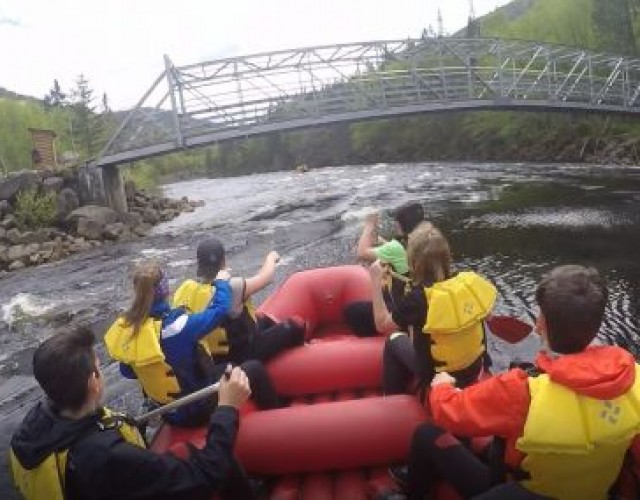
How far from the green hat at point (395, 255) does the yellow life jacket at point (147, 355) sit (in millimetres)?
1797

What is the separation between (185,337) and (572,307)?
197 centimetres

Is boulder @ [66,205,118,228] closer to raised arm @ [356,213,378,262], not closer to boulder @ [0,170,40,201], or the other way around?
boulder @ [0,170,40,201]

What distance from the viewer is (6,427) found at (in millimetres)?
6086

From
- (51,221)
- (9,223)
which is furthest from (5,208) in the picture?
(51,221)

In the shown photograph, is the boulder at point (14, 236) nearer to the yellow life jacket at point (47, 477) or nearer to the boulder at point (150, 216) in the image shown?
the boulder at point (150, 216)

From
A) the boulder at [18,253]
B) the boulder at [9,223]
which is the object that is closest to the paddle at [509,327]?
the boulder at [18,253]

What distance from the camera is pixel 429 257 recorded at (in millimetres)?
3264

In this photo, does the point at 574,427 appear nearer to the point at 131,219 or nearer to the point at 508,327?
the point at 508,327

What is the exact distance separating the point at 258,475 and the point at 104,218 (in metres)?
19.5

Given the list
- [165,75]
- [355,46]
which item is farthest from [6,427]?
[355,46]

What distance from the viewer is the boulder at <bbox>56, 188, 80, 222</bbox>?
71.2 feet

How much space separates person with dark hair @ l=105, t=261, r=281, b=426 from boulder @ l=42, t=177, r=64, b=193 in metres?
20.5

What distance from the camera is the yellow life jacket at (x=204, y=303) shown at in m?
3.93

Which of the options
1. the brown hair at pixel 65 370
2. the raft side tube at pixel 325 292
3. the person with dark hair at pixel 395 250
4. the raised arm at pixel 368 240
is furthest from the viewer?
the raft side tube at pixel 325 292
